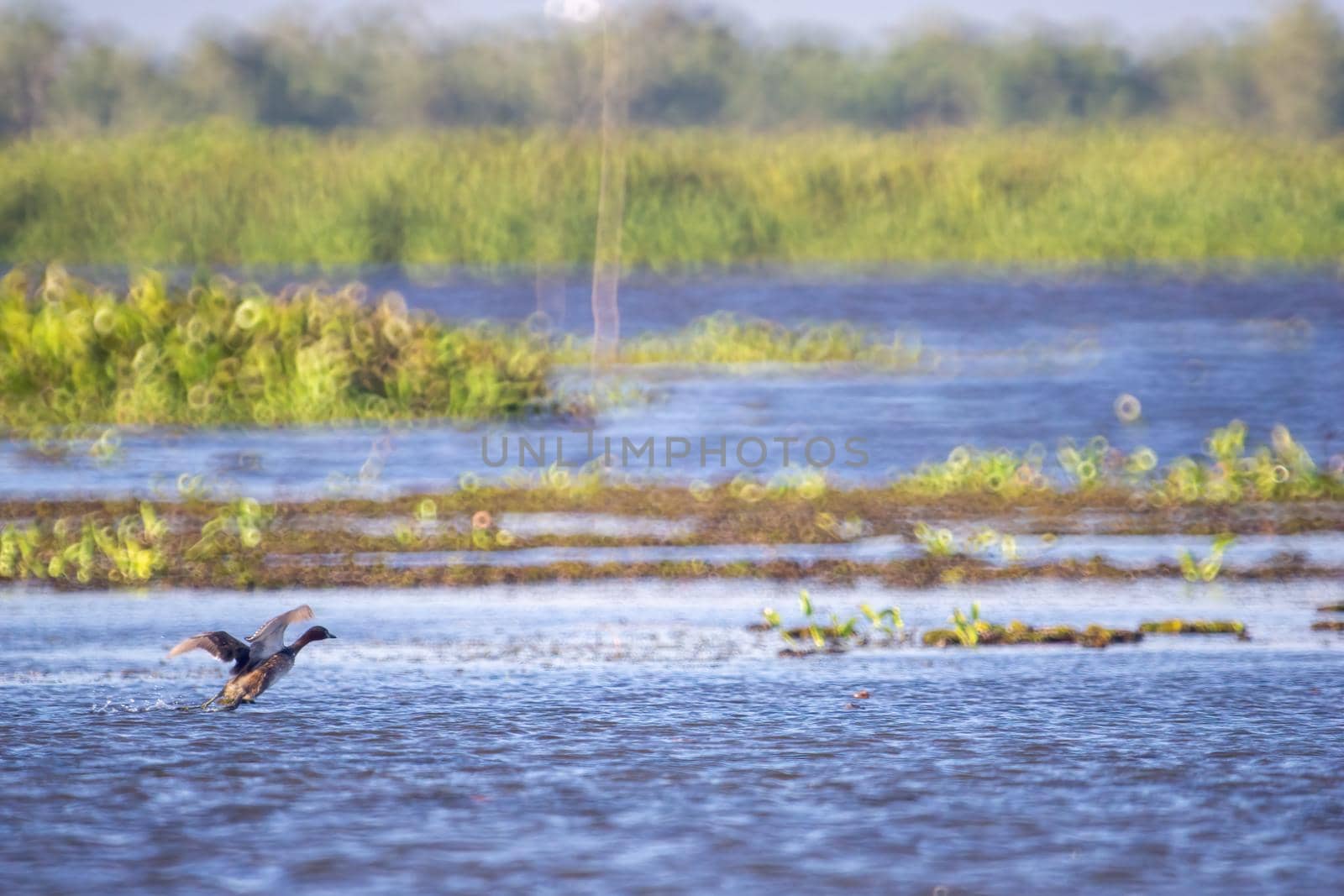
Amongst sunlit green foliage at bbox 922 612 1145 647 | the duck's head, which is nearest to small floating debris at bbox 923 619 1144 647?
sunlit green foliage at bbox 922 612 1145 647

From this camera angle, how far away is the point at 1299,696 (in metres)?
7.96

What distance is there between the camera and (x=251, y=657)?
7.88 meters

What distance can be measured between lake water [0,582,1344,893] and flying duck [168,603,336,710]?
0.10m

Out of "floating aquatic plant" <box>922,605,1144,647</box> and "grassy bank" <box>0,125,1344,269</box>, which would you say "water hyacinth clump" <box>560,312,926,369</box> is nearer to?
"floating aquatic plant" <box>922,605,1144,647</box>

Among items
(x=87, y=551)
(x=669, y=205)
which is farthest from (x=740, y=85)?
(x=87, y=551)

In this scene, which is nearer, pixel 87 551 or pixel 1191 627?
pixel 1191 627

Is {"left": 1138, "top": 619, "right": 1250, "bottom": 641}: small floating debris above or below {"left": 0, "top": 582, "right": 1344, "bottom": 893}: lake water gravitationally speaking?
above

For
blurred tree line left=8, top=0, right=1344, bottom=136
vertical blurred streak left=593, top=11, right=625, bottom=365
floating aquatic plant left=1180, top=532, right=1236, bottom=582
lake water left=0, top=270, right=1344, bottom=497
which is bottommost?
floating aquatic plant left=1180, top=532, right=1236, bottom=582

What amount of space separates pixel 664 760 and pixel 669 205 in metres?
36.9

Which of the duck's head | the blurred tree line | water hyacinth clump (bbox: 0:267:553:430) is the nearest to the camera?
the duck's head

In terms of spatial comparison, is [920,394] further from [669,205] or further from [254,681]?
[669,205]

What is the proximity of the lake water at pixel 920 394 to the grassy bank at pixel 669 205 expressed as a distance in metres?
3.17

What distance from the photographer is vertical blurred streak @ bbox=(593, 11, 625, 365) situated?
24938mm

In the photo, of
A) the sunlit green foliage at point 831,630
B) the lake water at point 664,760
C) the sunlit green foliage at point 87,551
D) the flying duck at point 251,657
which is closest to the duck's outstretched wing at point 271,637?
the flying duck at point 251,657
